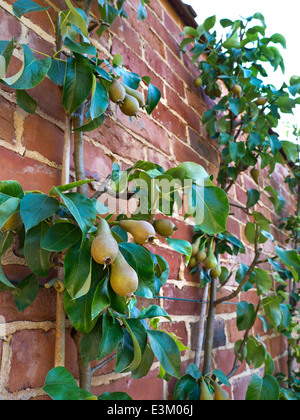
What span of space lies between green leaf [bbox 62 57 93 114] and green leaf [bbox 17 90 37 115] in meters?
0.05

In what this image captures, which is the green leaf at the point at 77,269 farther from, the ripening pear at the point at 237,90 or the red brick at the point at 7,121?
the ripening pear at the point at 237,90

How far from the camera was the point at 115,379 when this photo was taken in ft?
2.03

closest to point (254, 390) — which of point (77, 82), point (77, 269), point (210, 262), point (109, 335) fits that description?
point (210, 262)

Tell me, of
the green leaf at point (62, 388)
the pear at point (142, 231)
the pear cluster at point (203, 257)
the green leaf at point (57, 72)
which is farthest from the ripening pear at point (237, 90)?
the green leaf at point (62, 388)

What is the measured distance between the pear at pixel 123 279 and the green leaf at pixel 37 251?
0.10m

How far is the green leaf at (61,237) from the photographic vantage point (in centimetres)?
39

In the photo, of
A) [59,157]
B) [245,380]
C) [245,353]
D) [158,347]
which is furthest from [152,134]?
[245,380]

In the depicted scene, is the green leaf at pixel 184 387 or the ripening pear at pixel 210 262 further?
the ripening pear at pixel 210 262

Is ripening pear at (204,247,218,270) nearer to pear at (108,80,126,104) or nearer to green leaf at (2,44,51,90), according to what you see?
pear at (108,80,126,104)

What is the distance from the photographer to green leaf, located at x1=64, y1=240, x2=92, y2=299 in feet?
1.26

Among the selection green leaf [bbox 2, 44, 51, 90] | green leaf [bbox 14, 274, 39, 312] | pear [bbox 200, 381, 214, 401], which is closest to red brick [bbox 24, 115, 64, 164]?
green leaf [bbox 2, 44, 51, 90]

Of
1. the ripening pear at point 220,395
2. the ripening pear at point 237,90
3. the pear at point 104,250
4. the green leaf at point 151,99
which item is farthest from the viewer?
the ripening pear at point 237,90
